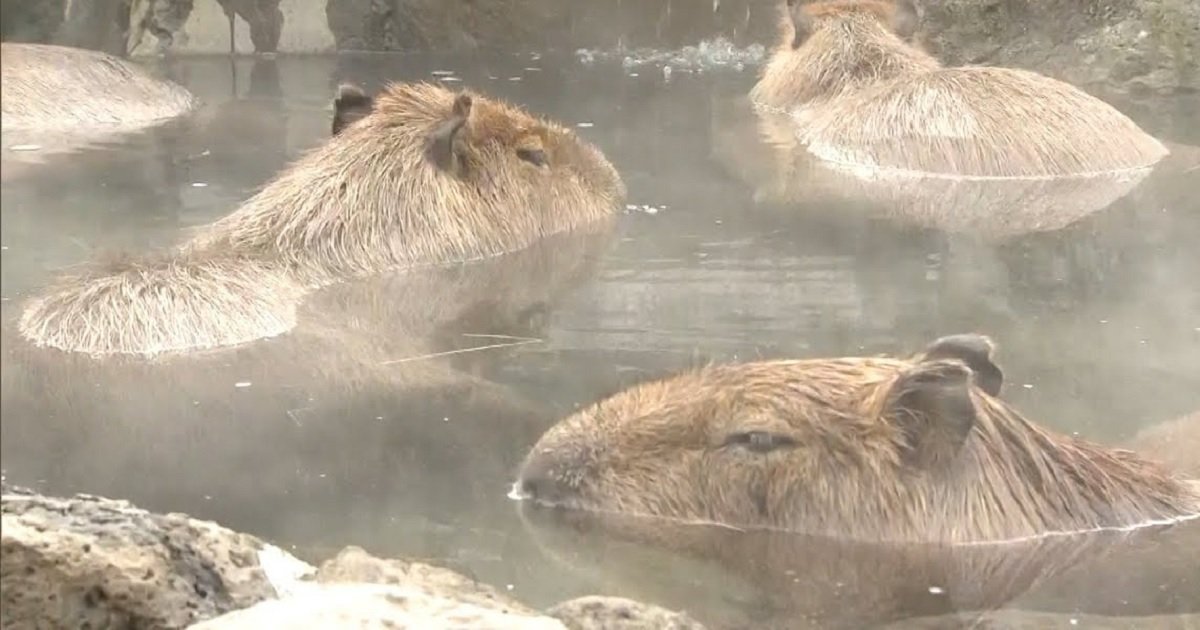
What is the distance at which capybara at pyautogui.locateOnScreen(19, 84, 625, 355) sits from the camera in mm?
5867

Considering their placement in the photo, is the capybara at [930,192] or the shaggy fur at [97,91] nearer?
the capybara at [930,192]

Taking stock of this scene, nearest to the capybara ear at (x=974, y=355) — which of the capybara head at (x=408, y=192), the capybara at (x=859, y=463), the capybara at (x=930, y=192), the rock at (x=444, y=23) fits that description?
the capybara at (x=859, y=463)

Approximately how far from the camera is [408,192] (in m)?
6.96

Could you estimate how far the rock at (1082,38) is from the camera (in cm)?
1224

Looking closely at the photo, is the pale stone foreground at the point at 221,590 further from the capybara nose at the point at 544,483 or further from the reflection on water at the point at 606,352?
the capybara nose at the point at 544,483

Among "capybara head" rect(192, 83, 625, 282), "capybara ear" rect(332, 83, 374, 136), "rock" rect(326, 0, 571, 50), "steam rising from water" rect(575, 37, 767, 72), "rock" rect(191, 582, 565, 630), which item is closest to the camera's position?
"rock" rect(191, 582, 565, 630)

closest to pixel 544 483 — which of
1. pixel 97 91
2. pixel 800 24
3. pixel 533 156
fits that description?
pixel 533 156

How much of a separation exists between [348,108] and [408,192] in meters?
0.71

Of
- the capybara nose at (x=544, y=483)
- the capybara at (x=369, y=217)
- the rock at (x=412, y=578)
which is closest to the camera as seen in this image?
the rock at (x=412, y=578)

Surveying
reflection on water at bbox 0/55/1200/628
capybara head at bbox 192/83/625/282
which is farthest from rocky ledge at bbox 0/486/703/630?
capybara head at bbox 192/83/625/282

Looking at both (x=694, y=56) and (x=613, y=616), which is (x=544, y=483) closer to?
(x=613, y=616)

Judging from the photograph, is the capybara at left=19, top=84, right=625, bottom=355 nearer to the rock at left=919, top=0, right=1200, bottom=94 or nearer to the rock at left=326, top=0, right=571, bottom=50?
the rock at left=919, top=0, right=1200, bottom=94

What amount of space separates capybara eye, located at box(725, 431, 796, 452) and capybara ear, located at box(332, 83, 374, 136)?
12.3 ft

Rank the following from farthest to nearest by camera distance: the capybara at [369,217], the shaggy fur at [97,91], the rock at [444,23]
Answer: the rock at [444,23]
the shaggy fur at [97,91]
the capybara at [369,217]
